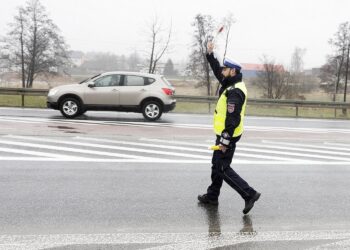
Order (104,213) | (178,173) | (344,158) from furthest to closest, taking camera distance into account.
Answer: (344,158) < (178,173) < (104,213)

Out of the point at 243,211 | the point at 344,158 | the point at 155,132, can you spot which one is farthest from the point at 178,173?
the point at 155,132

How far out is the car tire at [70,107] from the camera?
48.9 feet

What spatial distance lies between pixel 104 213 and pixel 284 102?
18.9m

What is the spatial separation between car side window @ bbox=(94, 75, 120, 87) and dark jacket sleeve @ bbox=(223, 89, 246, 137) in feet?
34.7

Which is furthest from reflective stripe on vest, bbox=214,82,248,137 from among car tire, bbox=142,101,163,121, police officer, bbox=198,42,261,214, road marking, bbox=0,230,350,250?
car tire, bbox=142,101,163,121

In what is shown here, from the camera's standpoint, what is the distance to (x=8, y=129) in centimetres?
1171

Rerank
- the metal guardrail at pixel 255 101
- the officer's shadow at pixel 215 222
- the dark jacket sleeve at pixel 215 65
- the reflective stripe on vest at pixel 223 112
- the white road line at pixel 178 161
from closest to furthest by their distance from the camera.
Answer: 1. the officer's shadow at pixel 215 222
2. the reflective stripe on vest at pixel 223 112
3. the dark jacket sleeve at pixel 215 65
4. the white road line at pixel 178 161
5. the metal guardrail at pixel 255 101

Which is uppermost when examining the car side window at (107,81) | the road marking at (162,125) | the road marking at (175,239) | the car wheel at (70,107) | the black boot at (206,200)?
the car side window at (107,81)

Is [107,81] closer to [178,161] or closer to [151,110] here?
[151,110]

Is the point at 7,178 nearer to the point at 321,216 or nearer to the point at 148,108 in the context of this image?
the point at 321,216

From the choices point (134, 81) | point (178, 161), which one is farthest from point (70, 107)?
point (178, 161)

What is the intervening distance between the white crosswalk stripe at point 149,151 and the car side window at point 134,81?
4.81m

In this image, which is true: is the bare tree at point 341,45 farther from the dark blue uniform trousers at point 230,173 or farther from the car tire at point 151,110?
the dark blue uniform trousers at point 230,173

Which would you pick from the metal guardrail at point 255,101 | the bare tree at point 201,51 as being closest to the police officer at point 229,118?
the metal guardrail at point 255,101
